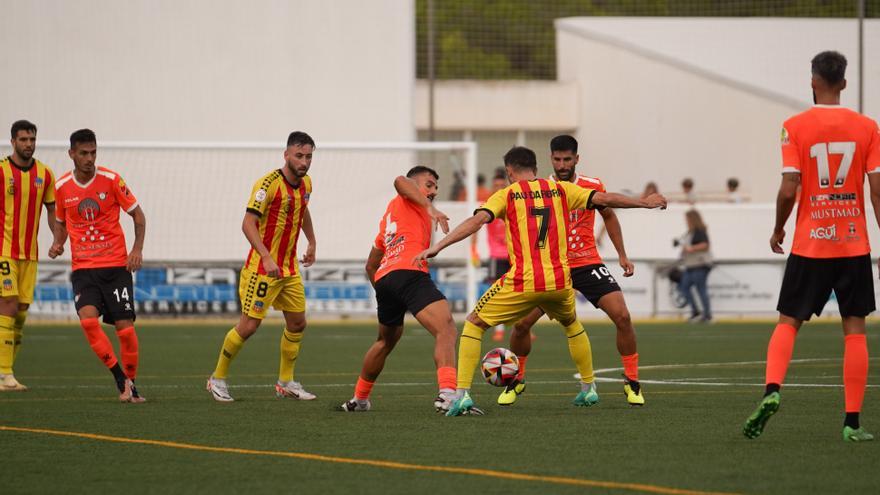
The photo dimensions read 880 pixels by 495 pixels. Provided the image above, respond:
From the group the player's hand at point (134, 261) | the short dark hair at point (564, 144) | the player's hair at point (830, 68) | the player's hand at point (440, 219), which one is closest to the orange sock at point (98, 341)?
the player's hand at point (134, 261)

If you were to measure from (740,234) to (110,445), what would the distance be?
71.7ft

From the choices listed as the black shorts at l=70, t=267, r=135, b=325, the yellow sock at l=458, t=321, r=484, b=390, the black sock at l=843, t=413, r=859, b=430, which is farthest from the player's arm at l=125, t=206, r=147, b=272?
the black sock at l=843, t=413, r=859, b=430

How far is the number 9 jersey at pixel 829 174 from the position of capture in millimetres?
8289

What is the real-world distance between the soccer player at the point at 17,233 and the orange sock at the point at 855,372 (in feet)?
24.8

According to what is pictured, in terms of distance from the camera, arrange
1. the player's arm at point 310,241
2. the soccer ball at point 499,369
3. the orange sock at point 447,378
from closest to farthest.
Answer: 1. the orange sock at point 447,378
2. the soccer ball at point 499,369
3. the player's arm at point 310,241

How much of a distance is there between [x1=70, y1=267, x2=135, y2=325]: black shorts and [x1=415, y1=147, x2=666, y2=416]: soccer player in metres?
3.20

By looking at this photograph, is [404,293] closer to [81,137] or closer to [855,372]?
[81,137]

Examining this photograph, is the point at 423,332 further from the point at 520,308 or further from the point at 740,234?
the point at 520,308

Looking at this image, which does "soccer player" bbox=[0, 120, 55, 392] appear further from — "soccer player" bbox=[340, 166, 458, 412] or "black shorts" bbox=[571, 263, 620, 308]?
"black shorts" bbox=[571, 263, 620, 308]

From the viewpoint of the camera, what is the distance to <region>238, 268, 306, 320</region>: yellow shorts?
11555 millimetres

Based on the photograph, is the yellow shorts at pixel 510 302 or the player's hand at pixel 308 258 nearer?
the yellow shorts at pixel 510 302

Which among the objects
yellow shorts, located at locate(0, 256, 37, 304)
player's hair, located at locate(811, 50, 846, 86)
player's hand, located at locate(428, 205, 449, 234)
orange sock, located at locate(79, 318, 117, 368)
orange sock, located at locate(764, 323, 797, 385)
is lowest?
orange sock, located at locate(79, 318, 117, 368)

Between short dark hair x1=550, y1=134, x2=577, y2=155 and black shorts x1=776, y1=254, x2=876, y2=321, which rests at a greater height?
short dark hair x1=550, y1=134, x2=577, y2=155

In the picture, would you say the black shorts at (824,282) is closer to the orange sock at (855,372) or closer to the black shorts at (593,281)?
the orange sock at (855,372)
